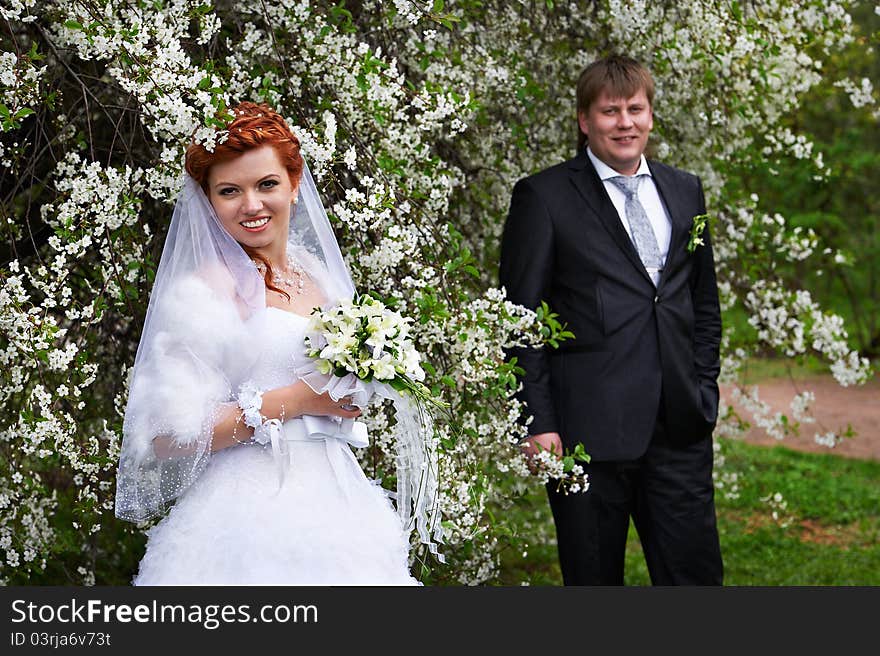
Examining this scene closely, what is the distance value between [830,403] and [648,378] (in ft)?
25.1

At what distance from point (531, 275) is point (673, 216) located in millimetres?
544

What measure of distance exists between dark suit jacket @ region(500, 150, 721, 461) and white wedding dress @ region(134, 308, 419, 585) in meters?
1.06

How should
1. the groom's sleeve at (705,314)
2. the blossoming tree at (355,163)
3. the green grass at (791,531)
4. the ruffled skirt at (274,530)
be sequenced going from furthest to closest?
the green grass at (791,531), the groom's sleeve at (705,314), the blossoming tree at (355,163), the ruffled skirt at (274,530)

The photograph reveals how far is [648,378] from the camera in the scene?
343cm

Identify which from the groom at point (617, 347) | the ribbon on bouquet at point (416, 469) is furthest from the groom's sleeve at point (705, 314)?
the ribbon on bouquet at point (416, 469)

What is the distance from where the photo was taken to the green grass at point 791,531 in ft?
18.6

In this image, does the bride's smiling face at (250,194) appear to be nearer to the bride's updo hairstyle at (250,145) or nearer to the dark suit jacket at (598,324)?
the bride's updo hairstyle at (250,145)

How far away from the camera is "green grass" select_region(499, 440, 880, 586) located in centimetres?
566

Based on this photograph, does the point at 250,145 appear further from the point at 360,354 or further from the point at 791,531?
the point at 791,531

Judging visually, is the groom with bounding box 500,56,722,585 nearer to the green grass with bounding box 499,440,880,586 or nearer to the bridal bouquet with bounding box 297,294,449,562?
the bridal bouquet with bounding box 297,294,449,562

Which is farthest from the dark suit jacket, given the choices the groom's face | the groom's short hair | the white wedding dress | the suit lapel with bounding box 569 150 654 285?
the white wedding dress

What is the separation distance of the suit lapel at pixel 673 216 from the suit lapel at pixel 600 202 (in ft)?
0.38

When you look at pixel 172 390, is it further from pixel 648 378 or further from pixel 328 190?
pixel 648 378

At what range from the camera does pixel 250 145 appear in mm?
2457
